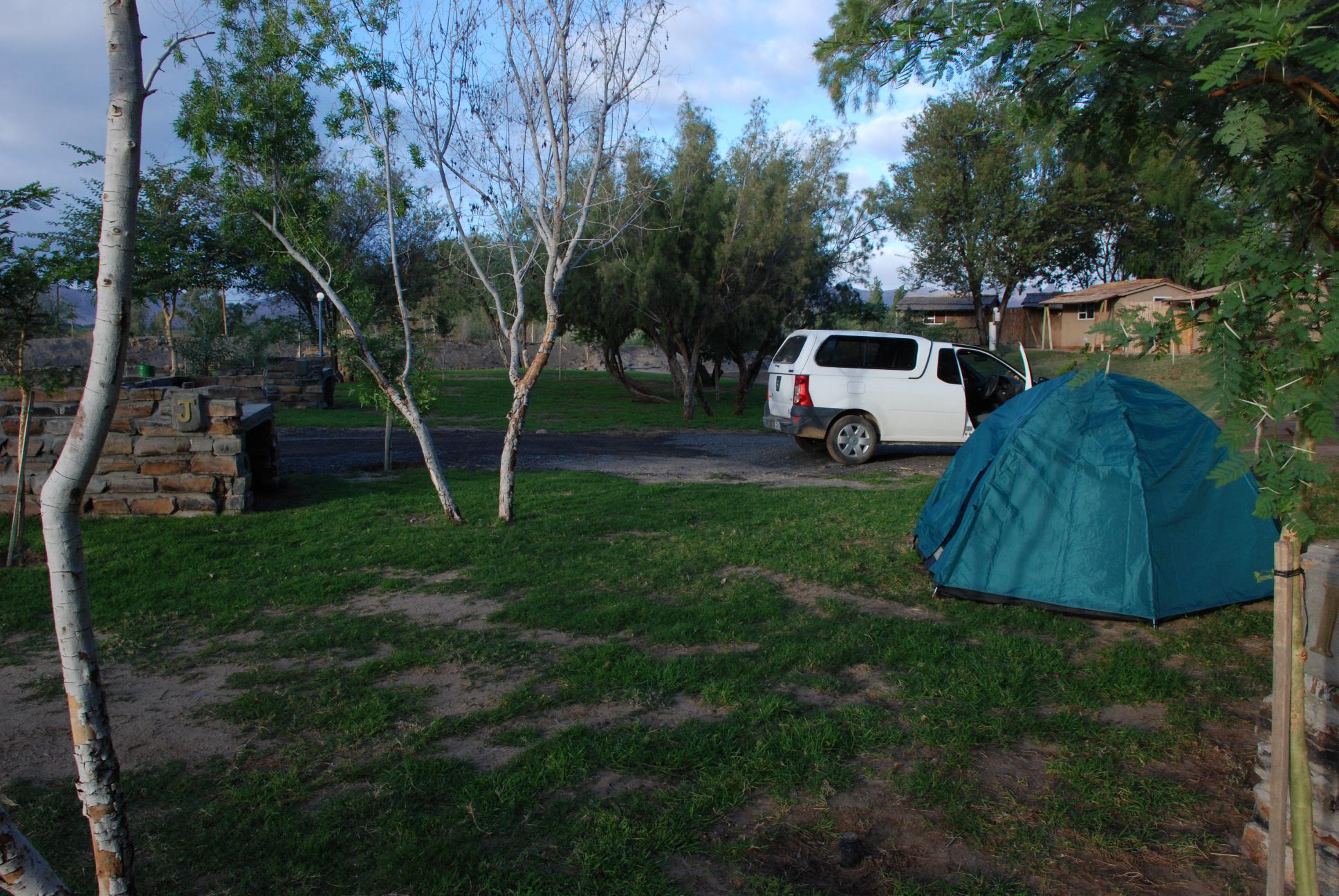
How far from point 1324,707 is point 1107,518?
3021 mm

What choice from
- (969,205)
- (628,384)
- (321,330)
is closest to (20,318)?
(628,384)

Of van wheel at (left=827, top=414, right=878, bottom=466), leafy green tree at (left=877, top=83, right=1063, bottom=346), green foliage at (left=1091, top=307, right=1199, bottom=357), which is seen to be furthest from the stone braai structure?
leafy green tree at (left=877, top=83, right=1063, bottom=346)

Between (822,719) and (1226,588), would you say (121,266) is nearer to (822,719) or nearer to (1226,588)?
(822,719)

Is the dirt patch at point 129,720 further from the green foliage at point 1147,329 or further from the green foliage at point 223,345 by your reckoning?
the green foliage at point 223,345

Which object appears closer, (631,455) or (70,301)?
(631,455)

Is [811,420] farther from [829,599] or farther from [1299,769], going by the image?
[1299,769]

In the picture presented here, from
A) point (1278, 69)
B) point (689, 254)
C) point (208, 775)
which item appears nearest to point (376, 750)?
point (208, 775)

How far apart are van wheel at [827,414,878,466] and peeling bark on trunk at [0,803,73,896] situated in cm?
1133

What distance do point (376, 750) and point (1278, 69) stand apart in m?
4.30

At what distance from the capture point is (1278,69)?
2799mm

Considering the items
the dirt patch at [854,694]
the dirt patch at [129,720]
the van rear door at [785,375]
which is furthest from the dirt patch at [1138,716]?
the van rear door at [785,375]

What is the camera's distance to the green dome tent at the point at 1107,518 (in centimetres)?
570

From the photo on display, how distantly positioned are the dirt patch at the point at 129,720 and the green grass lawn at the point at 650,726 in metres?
0.11

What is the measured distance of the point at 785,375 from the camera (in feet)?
42.2
